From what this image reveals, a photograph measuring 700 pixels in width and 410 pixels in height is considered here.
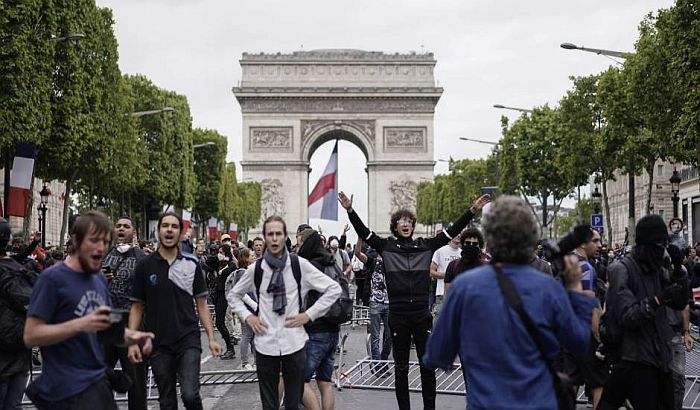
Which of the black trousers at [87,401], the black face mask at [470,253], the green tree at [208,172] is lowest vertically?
the black trousers at [87,401]

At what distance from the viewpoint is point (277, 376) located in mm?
8656

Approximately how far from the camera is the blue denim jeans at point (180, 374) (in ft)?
27.8

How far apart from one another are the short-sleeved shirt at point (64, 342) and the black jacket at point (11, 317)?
267 cm

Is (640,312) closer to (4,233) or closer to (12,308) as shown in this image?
(12,308)

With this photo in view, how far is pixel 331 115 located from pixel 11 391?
88143 mm

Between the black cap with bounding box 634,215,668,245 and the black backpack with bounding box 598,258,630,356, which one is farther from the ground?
the black cap with bounding box 634,215,668,245

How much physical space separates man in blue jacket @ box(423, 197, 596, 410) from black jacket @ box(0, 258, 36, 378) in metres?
4.37

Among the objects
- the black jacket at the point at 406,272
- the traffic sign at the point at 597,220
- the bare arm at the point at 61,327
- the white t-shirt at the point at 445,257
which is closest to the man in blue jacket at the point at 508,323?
the bare arm at the point at 61,327

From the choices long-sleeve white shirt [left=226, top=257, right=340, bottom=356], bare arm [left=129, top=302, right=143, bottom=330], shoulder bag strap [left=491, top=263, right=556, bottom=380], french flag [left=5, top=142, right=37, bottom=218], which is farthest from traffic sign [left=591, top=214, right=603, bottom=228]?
shoulder bag strap [left=491, top=263, right=556, bottom=380]

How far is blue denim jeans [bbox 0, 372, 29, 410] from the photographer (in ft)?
28.8

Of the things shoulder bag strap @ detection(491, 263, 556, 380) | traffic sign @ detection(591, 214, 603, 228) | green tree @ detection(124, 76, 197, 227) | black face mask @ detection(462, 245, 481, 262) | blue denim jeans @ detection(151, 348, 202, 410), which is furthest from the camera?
green tree @ detection(124, 76, 197, 227)

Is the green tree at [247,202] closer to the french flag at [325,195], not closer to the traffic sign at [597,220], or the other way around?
the traffic sign at [597,220]

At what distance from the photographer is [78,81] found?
116ft

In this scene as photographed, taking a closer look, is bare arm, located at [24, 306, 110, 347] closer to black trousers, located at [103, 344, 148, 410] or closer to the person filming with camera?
black trousers, located at [103, 344, 148, 410]
